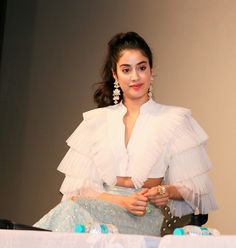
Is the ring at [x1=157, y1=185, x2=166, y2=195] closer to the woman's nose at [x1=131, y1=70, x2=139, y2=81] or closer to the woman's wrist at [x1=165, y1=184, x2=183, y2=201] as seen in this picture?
the woman's wrist at [x1=165, y1=184, x2=183, y2=201]

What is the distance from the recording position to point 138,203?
1686 millimetres

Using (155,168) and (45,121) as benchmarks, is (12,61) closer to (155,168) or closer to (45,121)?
(45,121)

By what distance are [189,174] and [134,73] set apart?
14.5 inches

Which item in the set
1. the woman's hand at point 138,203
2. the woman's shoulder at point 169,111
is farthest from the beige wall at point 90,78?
the woman's hand at point 138,203

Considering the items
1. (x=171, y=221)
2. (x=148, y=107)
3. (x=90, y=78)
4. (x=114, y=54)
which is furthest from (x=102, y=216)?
(x=90, y=78)

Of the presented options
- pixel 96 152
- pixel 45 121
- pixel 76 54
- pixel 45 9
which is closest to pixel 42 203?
pixel 45 121

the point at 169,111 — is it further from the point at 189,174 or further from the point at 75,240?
the point at 75,240

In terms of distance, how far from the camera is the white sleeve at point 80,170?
1.88 m

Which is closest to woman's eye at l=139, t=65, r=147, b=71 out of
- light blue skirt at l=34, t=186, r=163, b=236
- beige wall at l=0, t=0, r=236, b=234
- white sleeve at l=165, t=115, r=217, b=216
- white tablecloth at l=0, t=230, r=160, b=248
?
white sleeve at l=165, t=115, r=217, b=216

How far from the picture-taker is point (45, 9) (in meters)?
3.28

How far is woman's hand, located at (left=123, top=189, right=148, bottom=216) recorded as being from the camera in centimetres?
169

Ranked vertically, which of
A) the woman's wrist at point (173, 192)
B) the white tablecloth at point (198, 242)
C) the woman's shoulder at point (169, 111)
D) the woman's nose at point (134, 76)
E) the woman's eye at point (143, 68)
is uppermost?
the woman's eye at point (143, 68)

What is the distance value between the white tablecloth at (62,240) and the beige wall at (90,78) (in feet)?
5.22

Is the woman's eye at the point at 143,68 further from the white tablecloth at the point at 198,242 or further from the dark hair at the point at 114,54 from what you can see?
the white tablecloth at the point at 198,242
